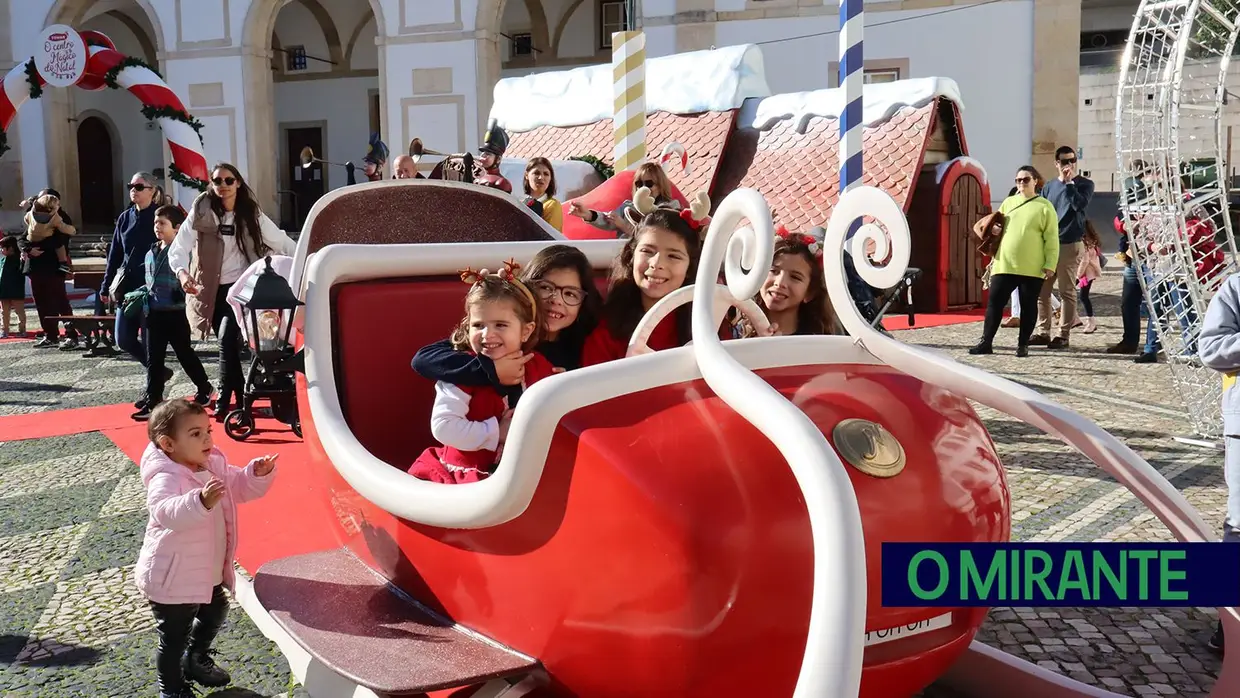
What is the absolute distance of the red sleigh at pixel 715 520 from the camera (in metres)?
1.63

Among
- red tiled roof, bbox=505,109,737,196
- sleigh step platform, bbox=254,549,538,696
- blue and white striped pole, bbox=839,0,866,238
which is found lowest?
sleigh step platform, bbox=254,549,538,696

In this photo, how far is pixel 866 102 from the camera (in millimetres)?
10594

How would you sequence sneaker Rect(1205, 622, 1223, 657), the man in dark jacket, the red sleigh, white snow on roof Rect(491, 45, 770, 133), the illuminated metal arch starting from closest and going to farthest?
1. the red sleigh
2. sneaker Rect(1205, 622, 1223, 657)
3. the illuminated metal arch
4. the man in dark jacket
5. white snow on roof Rect(491, 45, 770, 133)

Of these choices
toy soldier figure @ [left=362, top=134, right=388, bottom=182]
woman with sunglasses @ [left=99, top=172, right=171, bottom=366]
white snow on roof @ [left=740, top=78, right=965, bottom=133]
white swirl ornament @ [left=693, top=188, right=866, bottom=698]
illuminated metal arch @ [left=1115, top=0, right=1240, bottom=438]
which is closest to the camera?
white swirl ornament @ [left=693, top=188, right=866, bottom=698]

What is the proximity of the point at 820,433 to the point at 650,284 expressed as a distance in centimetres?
127

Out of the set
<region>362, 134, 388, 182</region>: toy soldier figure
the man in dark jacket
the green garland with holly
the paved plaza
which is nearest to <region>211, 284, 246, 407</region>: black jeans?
the paved plaza

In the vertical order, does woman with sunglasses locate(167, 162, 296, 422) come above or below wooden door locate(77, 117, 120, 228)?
below

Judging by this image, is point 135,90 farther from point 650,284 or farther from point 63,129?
point 650,284

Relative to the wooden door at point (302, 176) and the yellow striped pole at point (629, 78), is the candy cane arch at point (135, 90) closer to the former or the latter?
the yellow striped pole at point (629, 78)

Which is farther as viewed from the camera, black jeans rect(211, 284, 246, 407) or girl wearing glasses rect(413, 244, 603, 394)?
black jeans rect(211, 284, 246, 407)

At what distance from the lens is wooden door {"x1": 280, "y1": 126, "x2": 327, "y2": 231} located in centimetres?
2305

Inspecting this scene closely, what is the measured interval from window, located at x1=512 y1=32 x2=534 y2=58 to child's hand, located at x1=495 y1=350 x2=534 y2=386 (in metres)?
21.2

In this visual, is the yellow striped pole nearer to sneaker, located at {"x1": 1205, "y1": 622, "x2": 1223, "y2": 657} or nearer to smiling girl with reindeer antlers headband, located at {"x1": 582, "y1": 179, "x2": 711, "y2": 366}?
smiling girl with reindeer antlers headband, located at {"x1": 582, "y1": 179, "x2": 711, "y2": 366}

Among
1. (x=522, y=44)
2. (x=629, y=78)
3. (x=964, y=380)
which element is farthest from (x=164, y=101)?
(x=522, y=44)
